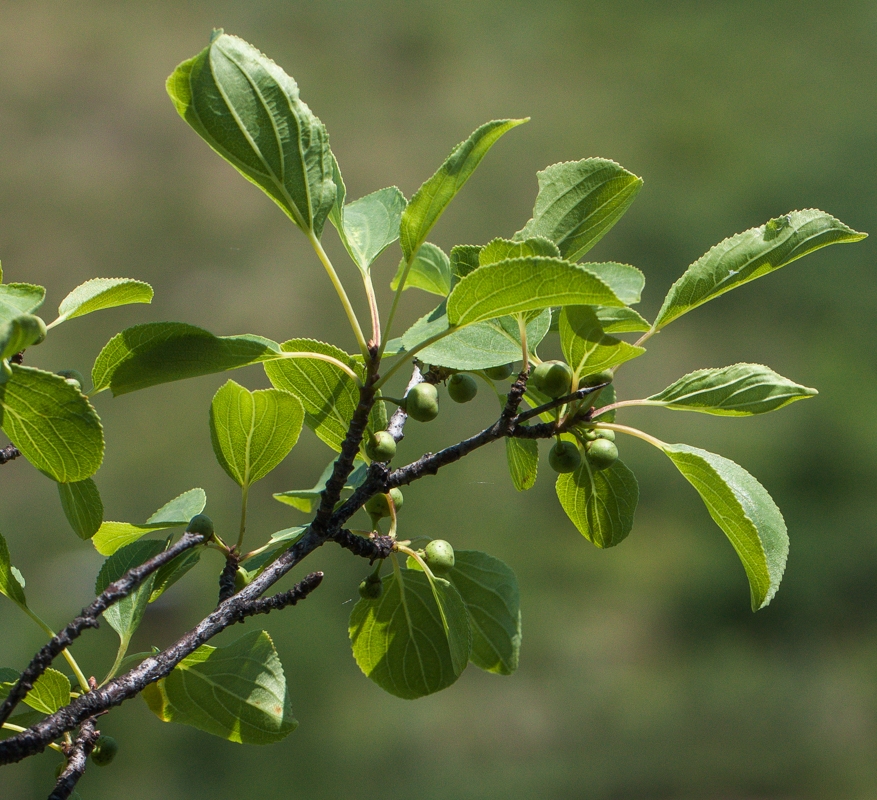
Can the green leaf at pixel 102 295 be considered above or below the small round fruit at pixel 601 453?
above

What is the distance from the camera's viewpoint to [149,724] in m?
4.68

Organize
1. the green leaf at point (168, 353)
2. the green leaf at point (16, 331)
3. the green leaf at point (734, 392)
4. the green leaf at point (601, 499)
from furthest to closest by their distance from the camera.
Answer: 1. the green leaf at point (601, 499)
2. the green leaf at point (734, 392)
3. the green leaf at point (168, 353)
4. the green leaf at point (16, 331)

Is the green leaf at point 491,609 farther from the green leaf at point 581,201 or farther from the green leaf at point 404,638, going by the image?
the green leaf at point 581,201

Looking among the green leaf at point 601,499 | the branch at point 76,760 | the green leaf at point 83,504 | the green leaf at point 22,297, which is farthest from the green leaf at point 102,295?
the green leaf at point 601,499

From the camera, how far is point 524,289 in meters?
0.63

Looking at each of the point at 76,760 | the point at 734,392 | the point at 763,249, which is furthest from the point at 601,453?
the point at 76,760

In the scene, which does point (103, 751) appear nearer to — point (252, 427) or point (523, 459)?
point (252, 427)

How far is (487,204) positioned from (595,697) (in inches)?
149

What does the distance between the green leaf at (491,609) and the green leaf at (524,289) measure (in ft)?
1.01

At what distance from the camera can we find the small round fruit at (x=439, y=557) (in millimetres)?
815

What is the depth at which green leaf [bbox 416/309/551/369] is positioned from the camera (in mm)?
749

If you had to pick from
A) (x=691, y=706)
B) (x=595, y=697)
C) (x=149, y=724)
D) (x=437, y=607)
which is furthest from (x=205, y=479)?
(x=437, y=607)

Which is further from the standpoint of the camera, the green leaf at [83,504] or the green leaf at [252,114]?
the green leaf at [83,504]

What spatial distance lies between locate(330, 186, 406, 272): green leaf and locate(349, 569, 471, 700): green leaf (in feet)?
1.08
